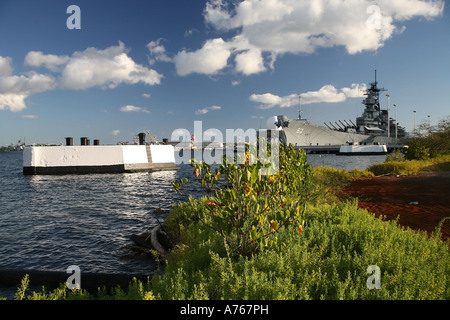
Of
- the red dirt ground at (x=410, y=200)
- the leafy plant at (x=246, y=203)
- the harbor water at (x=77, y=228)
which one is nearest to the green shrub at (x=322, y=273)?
the leafy plant at (x=246, y=203)

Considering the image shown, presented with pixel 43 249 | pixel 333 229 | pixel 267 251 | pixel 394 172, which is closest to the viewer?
pixel 267 251

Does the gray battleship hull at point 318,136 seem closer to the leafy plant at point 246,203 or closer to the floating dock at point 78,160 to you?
the floating dock at point 78,160

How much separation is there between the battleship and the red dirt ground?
82.2 m

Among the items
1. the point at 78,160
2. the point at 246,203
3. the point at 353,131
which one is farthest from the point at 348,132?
the point at 246,203

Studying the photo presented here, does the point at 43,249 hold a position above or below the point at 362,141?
below

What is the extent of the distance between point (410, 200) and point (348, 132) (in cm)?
11300

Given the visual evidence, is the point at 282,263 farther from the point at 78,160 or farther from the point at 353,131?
the point at 353,131

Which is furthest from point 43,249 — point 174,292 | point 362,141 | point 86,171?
point 362,141

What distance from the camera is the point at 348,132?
115375 millimetres

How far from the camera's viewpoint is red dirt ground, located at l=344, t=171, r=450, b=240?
9469 mm

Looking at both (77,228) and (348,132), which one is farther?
(348,132)
